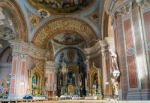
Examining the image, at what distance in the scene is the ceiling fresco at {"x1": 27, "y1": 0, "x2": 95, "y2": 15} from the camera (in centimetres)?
1493

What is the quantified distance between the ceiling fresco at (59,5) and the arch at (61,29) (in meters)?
0.82

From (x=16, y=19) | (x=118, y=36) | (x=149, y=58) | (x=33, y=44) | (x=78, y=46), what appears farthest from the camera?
(x=78, y=46)

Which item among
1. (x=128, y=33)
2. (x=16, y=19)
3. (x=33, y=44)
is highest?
(x=16, y=19)

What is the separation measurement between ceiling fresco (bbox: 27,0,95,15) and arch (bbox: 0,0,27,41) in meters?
1.36

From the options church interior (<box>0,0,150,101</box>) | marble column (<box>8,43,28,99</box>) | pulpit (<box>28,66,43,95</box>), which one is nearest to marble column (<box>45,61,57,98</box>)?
church interior (<box>0,0,150,101</box>)

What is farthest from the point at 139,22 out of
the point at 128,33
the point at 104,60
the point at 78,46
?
the point at 78,46

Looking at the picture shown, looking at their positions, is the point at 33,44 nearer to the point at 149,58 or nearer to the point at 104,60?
the point at 104,60

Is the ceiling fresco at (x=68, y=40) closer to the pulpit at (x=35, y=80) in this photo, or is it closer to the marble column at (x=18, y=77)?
the pulpit at (x=35, y=80)

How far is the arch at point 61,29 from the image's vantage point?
1606 centimetres

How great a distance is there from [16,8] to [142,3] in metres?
9.80

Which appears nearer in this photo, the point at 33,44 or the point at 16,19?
the point at 16,19

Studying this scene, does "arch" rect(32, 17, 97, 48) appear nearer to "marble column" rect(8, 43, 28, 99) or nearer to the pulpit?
"marble column" rect(8, 43, 28, 99)

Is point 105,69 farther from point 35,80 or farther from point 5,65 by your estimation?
point 5,65

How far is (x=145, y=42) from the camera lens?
6.97 m
